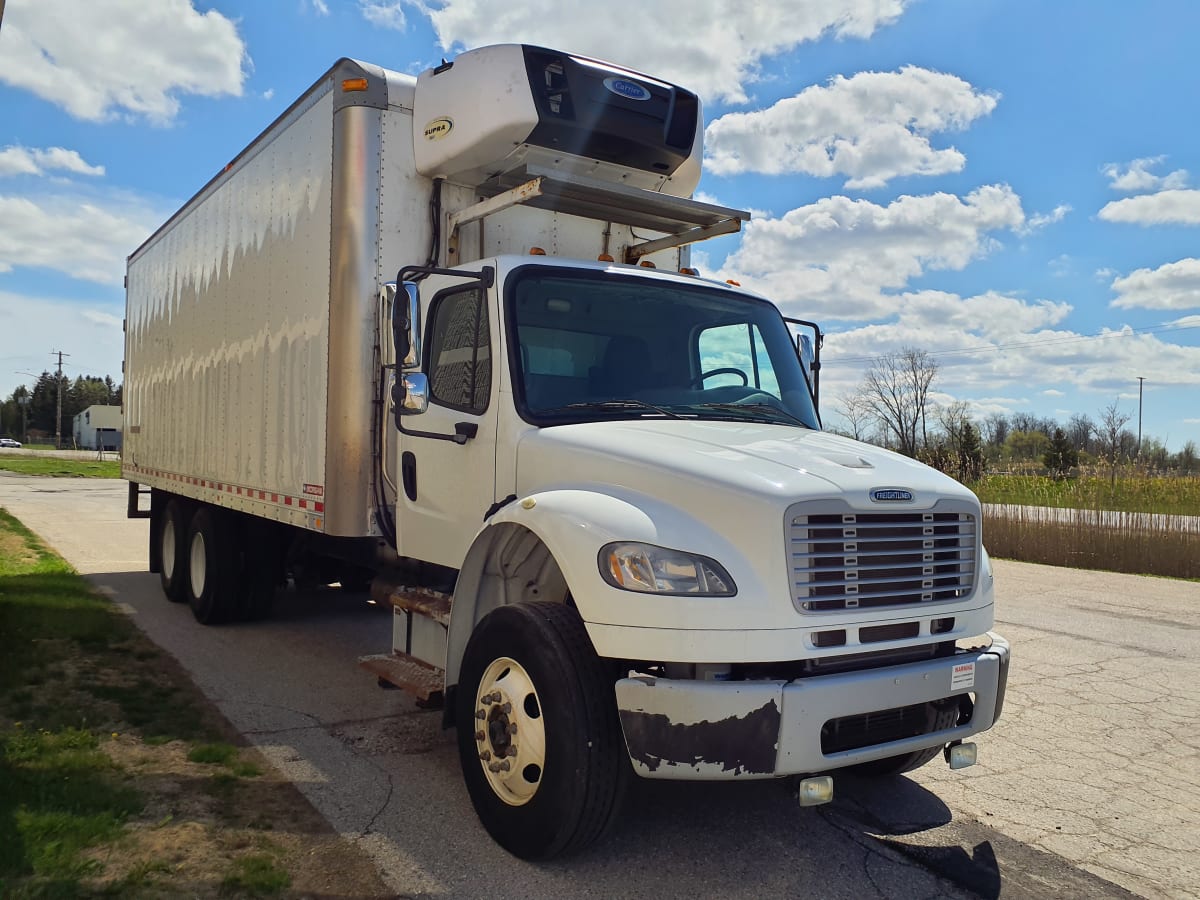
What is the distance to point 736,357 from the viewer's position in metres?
5.23

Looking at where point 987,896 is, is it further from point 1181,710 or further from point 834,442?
point 1181,710

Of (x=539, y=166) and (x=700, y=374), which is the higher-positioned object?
(x=539, y=166)

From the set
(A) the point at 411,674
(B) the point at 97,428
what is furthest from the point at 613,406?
(B) the point at 97,428

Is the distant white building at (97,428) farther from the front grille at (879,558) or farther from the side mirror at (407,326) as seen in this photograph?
the front grille at (879,558)

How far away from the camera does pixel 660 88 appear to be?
20.0 feet

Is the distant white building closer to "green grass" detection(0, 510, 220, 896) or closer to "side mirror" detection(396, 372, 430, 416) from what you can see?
"green grass" detection(0, 510, 220, 896)

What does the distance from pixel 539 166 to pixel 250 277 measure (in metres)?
3.10

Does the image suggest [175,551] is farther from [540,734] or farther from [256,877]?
[540,734]

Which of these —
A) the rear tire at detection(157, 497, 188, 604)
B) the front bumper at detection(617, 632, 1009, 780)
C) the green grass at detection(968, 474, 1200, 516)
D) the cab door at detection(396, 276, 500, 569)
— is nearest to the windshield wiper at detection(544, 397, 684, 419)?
the cab door at detection(396, 276, 500, 569)

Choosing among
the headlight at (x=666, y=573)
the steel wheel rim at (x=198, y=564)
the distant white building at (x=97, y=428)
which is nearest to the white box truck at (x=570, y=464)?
the headlight at (x=666, y=573)

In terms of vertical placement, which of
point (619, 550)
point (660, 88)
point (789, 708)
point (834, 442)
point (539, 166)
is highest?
point (660, 88)

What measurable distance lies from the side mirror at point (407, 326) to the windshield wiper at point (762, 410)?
4.63 ft

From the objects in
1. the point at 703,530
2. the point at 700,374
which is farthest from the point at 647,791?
the point at 700,374

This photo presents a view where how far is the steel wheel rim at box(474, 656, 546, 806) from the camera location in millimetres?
3818
